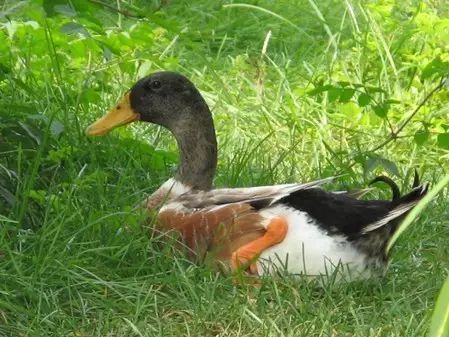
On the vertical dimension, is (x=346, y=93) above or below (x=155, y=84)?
above

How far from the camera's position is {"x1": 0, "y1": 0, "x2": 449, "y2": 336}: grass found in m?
3.86

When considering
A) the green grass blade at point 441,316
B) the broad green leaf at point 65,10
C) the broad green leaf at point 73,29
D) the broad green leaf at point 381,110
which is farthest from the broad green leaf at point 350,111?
the green grass blade at point 441,316

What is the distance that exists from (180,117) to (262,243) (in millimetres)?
790

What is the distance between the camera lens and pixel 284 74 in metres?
6.53

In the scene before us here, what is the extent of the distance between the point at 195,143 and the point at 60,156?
473 mm

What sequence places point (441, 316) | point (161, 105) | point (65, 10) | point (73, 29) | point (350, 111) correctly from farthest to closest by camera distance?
point (350, 111)
point (161, 105)
point (73, 29)
point (65, 10)
point (441, 316)

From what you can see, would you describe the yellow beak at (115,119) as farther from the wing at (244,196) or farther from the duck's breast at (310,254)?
the duck's breast at (310,254)

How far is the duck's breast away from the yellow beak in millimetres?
931

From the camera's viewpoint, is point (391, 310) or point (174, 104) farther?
point (174, 104)

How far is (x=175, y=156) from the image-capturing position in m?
5.17

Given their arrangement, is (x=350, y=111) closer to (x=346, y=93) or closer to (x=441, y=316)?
(x=346, y=93)

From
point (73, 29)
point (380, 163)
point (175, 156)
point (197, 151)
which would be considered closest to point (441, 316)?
point (73, 29)

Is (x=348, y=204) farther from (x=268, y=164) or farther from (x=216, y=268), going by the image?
(x=268, y=164)

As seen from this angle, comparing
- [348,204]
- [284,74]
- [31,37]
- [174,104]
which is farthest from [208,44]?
[348,204]
